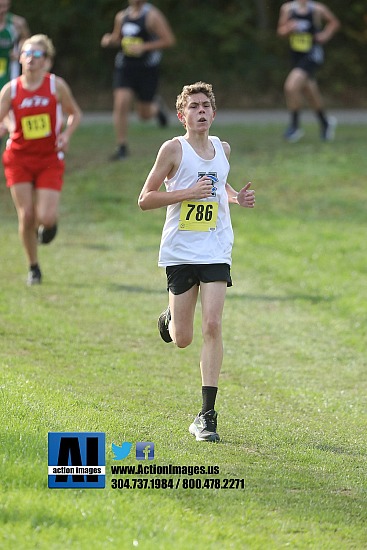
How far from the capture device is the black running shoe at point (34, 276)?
11.6 meters

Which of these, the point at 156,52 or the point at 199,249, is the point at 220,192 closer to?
the point at 199,249

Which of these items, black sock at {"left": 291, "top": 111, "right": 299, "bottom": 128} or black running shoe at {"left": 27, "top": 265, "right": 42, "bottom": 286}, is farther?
black sock at {"left": 291, "top": 111, "right": 299, "bottom": 128}

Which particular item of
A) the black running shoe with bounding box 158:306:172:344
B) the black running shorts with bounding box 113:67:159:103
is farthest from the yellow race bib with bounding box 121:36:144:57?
the black running shoe with bounding box 158:306:172:344

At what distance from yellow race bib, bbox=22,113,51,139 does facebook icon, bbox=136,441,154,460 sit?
526cm

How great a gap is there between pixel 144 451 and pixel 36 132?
5.35m

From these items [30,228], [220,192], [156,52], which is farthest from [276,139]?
[220,192]

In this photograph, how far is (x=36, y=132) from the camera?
1073 centimetres

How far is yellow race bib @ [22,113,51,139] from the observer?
10680 mm

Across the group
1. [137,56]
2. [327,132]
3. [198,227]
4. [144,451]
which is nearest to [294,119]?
[327,132]

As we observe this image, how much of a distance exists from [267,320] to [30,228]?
2540mm

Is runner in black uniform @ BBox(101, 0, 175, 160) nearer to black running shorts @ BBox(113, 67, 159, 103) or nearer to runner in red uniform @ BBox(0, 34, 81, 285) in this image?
black running shorts @ BBox(113, 67, 159, 103)

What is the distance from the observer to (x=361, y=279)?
12.2 meters

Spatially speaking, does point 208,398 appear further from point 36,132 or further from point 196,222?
point 36,132

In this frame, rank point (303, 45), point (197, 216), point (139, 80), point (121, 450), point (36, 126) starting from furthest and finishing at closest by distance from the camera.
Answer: point (303, 45), point (139, 80), point (36, 126), point (197, 216), point (121, 450)
